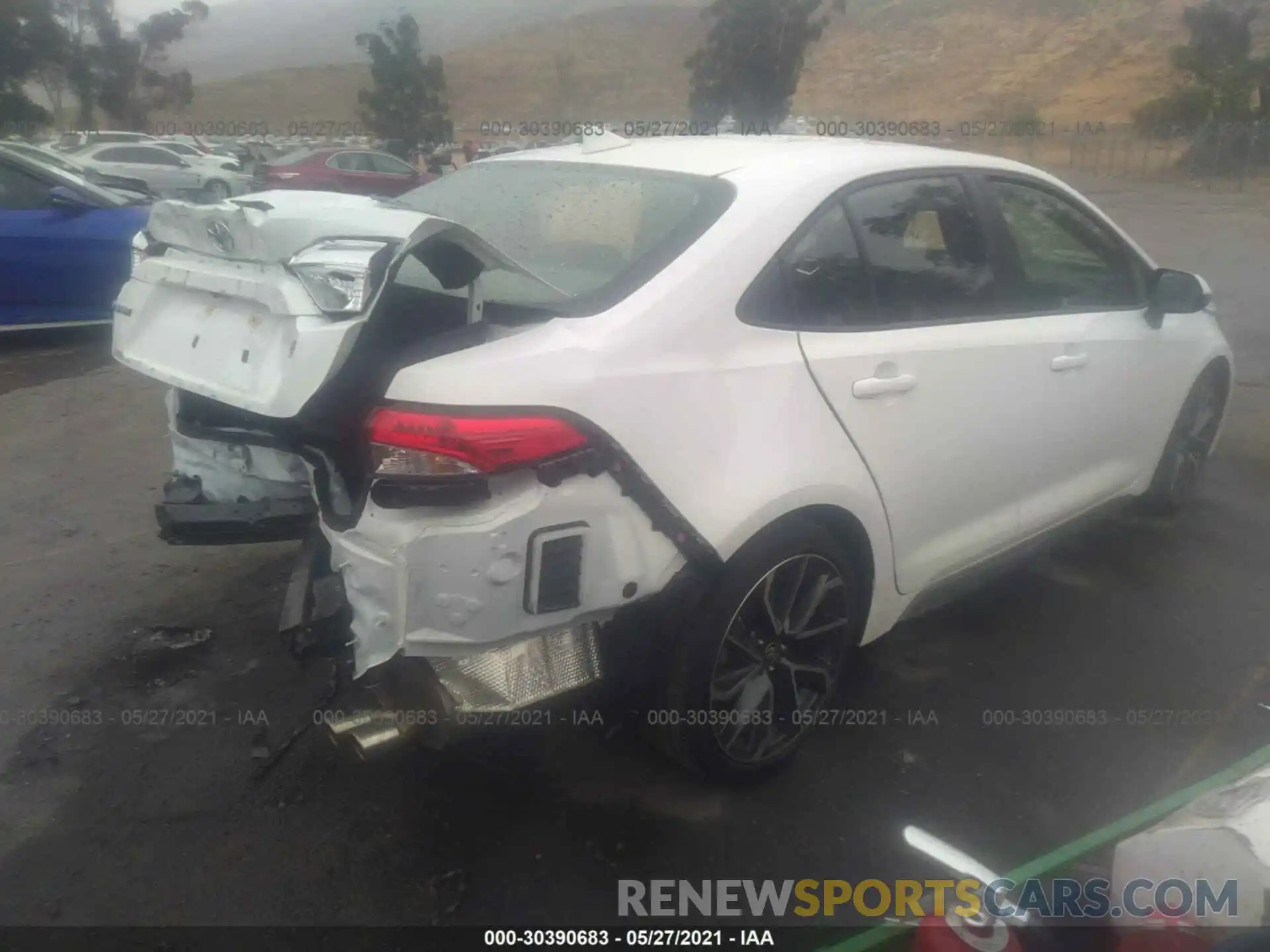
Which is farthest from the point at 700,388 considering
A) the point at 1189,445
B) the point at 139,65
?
the point at 139,65

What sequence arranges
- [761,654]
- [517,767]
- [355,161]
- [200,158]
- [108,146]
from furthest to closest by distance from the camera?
[200,158] < [108,146] < [355,161] < [517,767] < [761,654]

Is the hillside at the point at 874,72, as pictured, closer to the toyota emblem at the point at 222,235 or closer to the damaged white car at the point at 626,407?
the damaged white car at the point at 626,407

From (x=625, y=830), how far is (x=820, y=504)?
1.00 m

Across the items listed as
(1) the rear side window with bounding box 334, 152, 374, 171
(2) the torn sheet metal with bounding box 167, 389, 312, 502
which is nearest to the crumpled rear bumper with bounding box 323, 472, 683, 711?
(2) the torn sheet metal with bounding box 167, 389, 312, 502

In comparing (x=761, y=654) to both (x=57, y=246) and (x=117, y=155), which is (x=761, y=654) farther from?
(x=117, y=155)

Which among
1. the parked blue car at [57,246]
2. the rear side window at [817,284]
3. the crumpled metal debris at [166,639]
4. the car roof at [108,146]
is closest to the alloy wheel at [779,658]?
the rear side window at [817,284]

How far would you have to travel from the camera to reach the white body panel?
212cm

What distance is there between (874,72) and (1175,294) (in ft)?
199

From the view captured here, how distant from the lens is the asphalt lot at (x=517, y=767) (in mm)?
2471

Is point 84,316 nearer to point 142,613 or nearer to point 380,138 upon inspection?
point 142,613

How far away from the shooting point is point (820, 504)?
102 inches

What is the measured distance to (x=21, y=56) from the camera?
23.9m

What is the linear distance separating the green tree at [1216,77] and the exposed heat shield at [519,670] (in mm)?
32681

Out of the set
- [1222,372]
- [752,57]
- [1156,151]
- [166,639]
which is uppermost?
[752,57]
